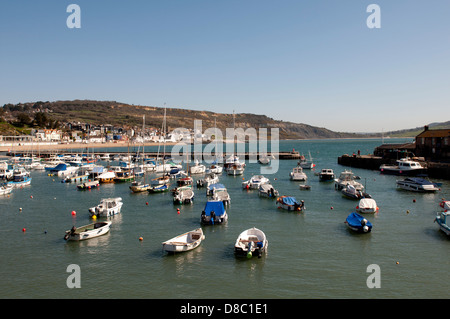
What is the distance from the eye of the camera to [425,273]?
75.3 feet

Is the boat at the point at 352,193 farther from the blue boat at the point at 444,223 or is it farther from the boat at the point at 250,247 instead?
the boat at the point at 250,247

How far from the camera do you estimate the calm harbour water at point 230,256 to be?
2097 cm

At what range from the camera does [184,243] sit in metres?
27.1

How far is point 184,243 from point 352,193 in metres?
29.2

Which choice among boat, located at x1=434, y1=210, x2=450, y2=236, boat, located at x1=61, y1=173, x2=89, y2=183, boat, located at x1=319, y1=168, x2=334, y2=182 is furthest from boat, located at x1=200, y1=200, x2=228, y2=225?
boat, located at x1=61, y1=173, x2=89, y2=183

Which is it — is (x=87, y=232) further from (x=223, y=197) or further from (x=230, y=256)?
(x=223, y=197)

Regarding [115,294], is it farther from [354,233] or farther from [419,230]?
[419,230]

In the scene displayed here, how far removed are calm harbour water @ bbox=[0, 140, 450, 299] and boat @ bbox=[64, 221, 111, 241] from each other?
0.56 metres

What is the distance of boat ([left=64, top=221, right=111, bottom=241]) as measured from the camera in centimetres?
2997

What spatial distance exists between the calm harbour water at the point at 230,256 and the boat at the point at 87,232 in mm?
555

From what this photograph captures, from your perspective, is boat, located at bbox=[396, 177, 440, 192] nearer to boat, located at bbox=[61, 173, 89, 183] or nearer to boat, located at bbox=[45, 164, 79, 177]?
boat, located at bbox=[61, 173, 89, 183]

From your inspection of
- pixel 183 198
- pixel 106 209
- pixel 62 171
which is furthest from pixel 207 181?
pixel 62 171

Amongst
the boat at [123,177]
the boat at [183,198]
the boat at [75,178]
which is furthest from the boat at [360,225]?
the boat at [75,178]
